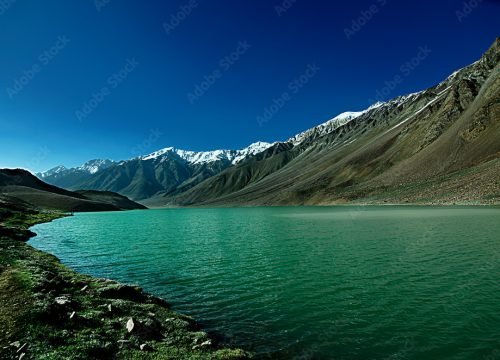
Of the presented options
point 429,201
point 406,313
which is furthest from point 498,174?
point 406,313

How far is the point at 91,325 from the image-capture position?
16281 mm

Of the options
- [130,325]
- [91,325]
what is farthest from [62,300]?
[130,325]

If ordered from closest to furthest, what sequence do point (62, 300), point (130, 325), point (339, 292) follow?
point (130, 325) < point (62, 300) < point (339, 292)

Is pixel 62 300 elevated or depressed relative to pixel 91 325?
elevated

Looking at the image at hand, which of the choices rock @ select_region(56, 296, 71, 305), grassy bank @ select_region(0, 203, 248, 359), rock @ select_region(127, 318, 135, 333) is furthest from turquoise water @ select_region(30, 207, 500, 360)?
rock @ select_region(56, 296, 71, 305)

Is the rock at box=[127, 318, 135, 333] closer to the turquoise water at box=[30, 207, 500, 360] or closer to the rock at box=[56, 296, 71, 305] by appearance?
the turquoise water at box=[30, 207, 500, 360]

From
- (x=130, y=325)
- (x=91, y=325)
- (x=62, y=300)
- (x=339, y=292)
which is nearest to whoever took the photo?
(x=130, y=325)

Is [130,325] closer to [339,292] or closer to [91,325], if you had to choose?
[91,325]

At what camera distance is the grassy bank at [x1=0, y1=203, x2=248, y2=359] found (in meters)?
13.6

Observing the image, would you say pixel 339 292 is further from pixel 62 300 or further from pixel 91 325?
pixel 62 300

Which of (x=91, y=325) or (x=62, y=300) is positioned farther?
(x=62, y=300)

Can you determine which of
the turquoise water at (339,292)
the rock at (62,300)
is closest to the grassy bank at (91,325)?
the rock at (62,300)

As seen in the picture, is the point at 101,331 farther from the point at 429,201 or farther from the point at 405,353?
the point at 429,201

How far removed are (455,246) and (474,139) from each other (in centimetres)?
16861
